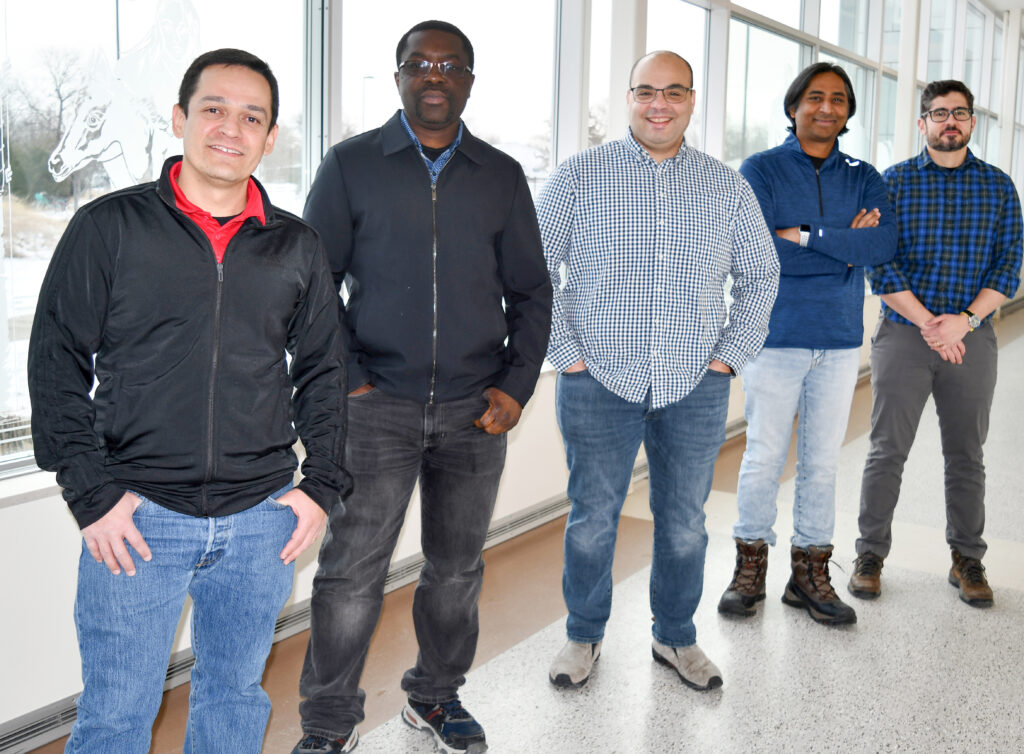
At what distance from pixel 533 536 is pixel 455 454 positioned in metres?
1.84

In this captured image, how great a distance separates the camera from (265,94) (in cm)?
155

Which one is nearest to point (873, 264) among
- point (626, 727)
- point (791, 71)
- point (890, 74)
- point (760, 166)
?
point (760, 166)

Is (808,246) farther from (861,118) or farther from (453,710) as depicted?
(861,118)

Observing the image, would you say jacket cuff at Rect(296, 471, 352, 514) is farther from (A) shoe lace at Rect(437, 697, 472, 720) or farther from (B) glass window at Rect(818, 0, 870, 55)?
(B) glass window at Rect(818, 0, 870, 55)

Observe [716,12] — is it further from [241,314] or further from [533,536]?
[241,314]

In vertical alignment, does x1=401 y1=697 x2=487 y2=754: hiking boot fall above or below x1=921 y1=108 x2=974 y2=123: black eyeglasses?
below

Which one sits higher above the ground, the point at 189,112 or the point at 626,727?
the point at 189,112

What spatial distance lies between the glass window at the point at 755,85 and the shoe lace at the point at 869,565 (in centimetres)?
303

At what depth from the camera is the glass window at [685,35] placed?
487 cm

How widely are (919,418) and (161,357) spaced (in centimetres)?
258

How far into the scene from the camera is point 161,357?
1.44 m

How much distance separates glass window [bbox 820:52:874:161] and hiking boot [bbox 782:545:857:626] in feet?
18.4

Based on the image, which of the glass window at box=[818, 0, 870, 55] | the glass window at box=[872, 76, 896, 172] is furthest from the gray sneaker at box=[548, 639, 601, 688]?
the glass window at box=[872, 76, 896, 172]

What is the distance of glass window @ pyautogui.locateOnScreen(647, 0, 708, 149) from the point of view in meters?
4.87
